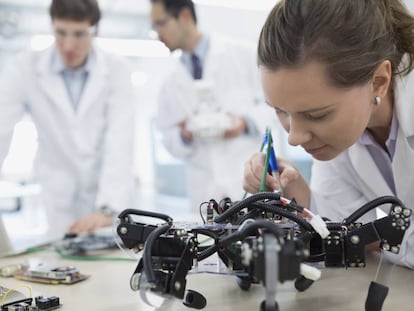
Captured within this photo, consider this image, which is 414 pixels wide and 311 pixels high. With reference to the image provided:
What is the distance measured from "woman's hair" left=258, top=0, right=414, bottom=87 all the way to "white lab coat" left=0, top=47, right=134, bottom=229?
1.11 metres

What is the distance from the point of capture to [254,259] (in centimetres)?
47

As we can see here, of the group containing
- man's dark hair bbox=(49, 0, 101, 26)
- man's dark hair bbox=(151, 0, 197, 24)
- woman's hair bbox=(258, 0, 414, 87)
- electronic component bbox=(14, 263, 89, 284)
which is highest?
man's dark hair bbox=(151, 0, 197, 24)

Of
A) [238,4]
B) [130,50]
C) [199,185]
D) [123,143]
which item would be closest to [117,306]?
[123,143]

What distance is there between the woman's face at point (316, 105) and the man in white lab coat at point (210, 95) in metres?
1.21

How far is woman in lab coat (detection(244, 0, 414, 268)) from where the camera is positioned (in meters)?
0.70

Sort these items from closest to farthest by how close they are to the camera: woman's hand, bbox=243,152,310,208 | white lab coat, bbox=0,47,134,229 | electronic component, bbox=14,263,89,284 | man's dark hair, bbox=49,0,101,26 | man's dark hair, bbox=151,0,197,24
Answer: electronic component, bbox=14,263,89,284 < woman's hand, bbox=243,152,310,208 < man's dark hair, bbox=49,0,101,26 < white lab coat, bbox=0,47,134,229 < man's dark hair, bbox=151,0,197,24

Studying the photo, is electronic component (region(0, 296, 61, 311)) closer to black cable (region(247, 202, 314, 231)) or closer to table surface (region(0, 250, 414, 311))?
table surface (region(0, 250, 414, 311))

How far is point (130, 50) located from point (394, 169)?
502 cm

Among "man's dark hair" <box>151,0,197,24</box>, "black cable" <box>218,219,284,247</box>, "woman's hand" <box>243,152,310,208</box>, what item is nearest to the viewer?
"black cable" <box>218,219,284,247</box>

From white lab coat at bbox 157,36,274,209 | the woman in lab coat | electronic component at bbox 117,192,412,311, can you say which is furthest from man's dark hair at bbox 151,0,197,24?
electronic component at bbox 117,192,412,311

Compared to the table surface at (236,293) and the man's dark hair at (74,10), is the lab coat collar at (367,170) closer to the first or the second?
the table surface at (236,293)

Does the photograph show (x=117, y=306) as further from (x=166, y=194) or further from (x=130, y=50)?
(x=166, y=194)

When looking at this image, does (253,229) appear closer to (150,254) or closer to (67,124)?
(150,254)

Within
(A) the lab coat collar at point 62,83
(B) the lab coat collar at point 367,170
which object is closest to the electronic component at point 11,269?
(B) the lab coat collar at point 367,170
